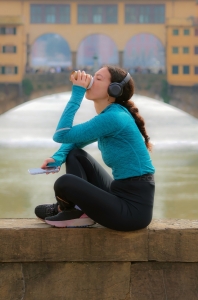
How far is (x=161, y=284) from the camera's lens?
6.07 feet

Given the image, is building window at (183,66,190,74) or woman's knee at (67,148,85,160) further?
building window at (183,66,190,74)

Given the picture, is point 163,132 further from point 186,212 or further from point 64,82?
point 186,212

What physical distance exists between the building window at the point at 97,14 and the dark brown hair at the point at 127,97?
71.3ft

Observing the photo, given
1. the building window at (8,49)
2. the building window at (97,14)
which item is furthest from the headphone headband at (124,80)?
the building window at (97,14)

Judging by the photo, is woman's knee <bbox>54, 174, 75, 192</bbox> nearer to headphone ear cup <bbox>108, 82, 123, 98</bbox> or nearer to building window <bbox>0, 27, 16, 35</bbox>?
headphone ear cup <bbox>108, 82, 123, 98</bbox>

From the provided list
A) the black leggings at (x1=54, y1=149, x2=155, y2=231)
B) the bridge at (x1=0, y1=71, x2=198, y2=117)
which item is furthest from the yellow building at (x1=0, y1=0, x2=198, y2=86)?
the black leggings at (x1=54, y1=149, x2=155, y2=231)

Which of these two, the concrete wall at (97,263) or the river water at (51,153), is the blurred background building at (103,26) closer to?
the river water at (51,153)

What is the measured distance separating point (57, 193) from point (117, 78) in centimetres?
34

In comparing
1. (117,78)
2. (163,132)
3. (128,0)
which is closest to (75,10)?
(128,0)

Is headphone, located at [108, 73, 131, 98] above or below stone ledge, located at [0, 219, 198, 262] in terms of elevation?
above

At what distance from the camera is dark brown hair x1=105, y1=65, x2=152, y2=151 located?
1.89 meters

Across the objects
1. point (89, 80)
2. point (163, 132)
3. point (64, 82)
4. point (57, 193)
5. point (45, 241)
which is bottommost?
point (163, 132)

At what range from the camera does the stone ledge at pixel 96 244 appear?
5.98 ft

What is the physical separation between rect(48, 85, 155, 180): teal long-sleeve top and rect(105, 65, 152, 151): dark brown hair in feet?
0.20
